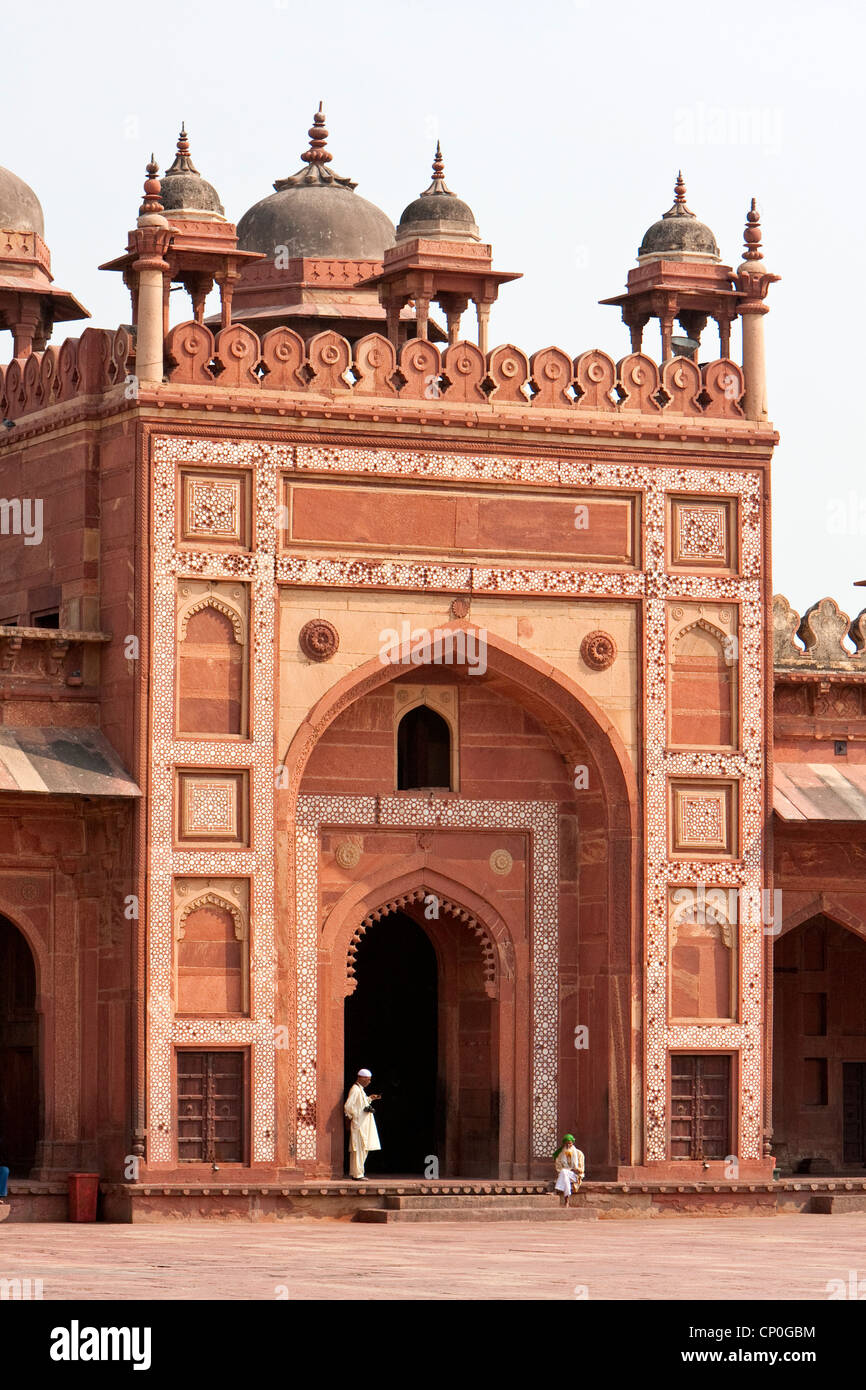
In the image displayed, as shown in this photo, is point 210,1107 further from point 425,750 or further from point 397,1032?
point 397,1032

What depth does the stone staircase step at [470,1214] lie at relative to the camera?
20.9m

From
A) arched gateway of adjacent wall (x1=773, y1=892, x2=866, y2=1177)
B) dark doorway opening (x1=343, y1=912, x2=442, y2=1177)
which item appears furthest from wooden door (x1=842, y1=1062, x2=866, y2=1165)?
dark doorway opening (x1=343, y1=912, x2=442, y2=1177)

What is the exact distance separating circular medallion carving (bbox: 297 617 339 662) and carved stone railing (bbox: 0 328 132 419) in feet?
7.12

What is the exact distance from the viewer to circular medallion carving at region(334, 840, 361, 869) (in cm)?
2228

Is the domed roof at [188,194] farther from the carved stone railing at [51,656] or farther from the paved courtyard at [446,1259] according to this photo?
the paved courtyard at [446,1259]

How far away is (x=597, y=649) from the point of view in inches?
883

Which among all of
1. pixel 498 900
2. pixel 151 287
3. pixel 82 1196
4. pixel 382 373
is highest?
pixel 151 287

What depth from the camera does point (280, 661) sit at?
21.6m

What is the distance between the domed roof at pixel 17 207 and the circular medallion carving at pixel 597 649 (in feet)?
19.3

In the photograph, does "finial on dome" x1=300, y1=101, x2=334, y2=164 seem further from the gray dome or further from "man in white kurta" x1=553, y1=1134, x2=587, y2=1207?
"man in white kurta" x1=553, y1=1134, x2=587, y2=1207

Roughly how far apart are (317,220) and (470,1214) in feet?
31.4

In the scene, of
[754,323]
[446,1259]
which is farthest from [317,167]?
[446,1259]
